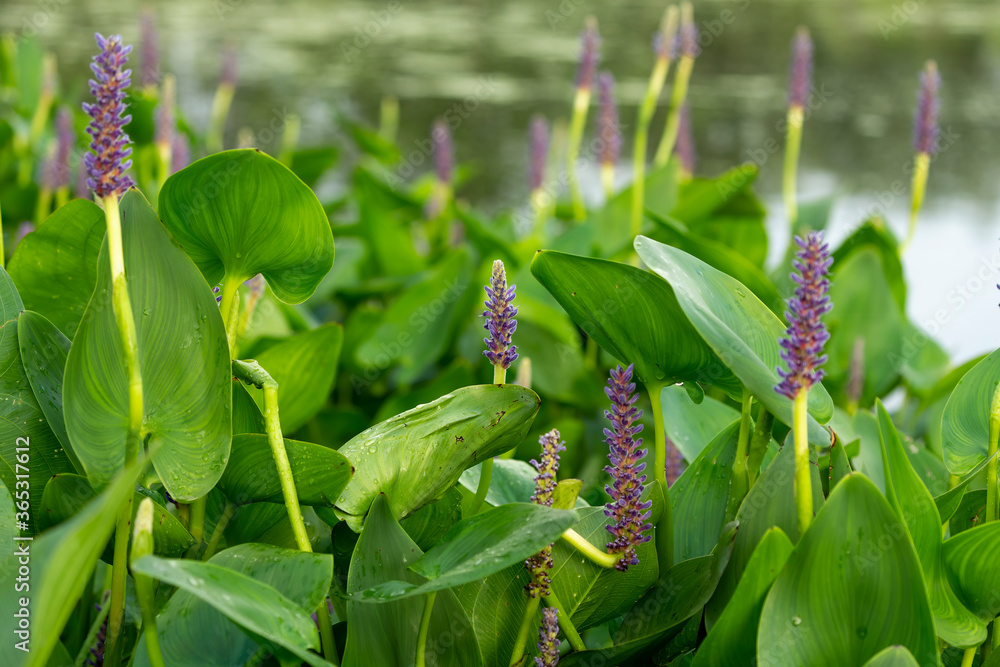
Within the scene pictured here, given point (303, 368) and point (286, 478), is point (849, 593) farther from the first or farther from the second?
point (303, 368)

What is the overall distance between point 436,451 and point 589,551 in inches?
5.9

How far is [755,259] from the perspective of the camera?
2266 mm

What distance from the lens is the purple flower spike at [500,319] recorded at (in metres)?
0.72

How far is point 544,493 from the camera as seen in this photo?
719 millimetres

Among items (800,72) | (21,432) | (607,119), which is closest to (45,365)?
(21,432)

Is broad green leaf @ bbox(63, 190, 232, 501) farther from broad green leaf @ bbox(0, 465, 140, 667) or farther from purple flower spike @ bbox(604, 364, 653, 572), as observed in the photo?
purple flower spike @ bbox(604, 364, 653, 572)

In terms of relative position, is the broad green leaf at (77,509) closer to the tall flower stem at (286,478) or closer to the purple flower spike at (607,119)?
the tall flower stem at (286,478)

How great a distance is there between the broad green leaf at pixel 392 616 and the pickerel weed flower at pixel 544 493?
0.06 meters

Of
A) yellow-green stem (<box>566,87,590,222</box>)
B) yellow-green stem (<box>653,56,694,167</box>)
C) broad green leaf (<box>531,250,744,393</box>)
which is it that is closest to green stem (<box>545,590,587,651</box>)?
broad green leaf (<box>531,250,744,393</box>)

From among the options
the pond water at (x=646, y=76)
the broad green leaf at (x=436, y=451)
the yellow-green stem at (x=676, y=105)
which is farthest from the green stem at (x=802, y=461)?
the pond water at (x=646, y=76)

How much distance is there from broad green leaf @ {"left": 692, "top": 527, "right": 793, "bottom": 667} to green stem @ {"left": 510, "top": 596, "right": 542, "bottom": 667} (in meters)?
0.13

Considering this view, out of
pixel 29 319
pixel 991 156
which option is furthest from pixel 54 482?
pixel 991 156

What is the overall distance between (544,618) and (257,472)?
273 millimetres

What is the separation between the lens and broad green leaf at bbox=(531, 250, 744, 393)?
0.79m
